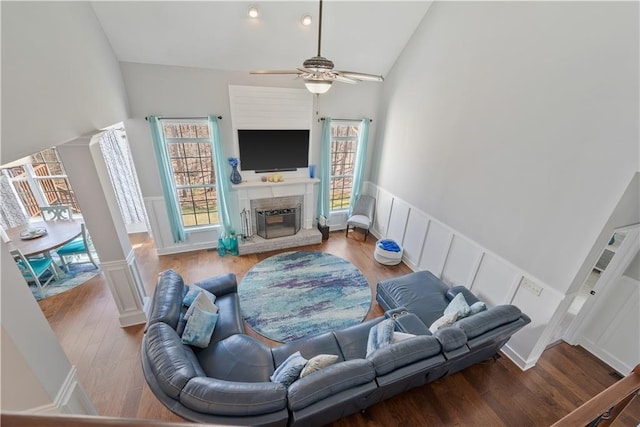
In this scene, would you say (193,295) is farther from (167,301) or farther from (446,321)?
(446,321)

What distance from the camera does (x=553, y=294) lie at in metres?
2.86

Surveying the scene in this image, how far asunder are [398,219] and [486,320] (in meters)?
2.76

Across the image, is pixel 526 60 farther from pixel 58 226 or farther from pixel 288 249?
pixel 58 226

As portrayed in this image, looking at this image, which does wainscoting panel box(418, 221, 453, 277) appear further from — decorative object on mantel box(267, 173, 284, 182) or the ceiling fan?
decorative object on mantel box(267, 173, 284, 182)

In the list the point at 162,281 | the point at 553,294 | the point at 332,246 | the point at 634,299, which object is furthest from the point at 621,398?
the point at 332,246

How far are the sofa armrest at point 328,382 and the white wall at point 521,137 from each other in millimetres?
2288

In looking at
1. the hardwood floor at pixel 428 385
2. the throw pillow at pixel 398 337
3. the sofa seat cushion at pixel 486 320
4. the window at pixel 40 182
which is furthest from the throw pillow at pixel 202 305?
the window at pixel 40 182

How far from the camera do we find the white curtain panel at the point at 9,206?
15.1 feet

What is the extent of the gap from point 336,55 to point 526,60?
2.74m

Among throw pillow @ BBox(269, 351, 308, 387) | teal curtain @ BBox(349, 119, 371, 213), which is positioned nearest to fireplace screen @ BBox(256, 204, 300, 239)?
teal curtain @ BBox(349, 119, 371, 213)

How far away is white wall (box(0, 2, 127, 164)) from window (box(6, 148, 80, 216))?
3138mm

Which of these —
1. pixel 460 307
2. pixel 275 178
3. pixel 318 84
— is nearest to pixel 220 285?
pixel 275 178

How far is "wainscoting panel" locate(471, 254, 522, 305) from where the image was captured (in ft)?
10.9

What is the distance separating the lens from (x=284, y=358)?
2.78 metres
